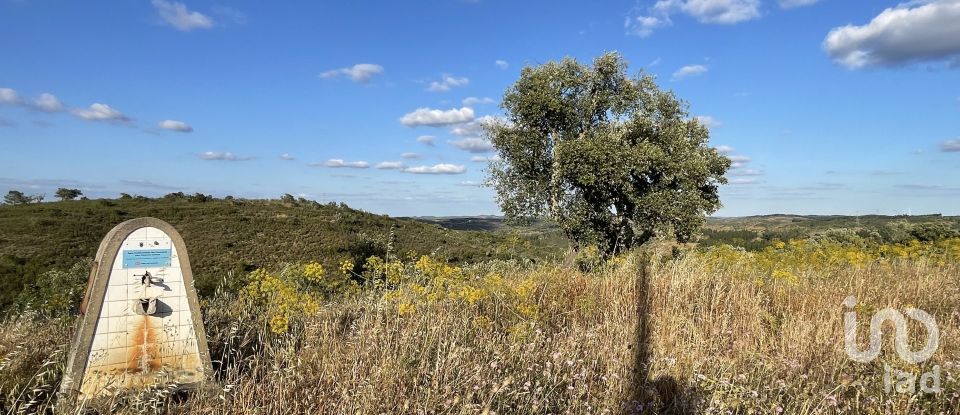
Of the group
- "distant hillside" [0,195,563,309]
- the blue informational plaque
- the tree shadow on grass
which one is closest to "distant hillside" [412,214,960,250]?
the tree shadow on grass

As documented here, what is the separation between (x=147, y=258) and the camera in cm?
411

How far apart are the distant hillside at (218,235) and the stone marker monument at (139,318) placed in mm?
21083

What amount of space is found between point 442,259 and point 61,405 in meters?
4.20

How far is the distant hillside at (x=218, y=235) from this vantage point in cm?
3130

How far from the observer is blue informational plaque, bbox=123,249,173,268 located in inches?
159

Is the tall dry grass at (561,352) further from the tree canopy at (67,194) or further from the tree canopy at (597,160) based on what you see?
the tree canopy at (67,194)

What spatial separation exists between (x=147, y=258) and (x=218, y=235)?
41.0 meters

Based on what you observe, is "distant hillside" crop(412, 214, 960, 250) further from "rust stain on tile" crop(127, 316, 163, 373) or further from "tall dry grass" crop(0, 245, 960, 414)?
"rust stain on tile" crop(127, 316, 163, 373)

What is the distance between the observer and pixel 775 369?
13.5 ft

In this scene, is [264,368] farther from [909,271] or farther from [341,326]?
[909,271]

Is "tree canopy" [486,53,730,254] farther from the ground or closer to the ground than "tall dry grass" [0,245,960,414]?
farther from the ground

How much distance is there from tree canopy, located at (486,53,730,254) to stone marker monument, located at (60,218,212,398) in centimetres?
1227

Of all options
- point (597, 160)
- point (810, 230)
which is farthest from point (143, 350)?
point (810, 230)

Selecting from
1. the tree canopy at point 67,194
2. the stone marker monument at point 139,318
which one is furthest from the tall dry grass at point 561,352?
the tree canopy at point 67,194
